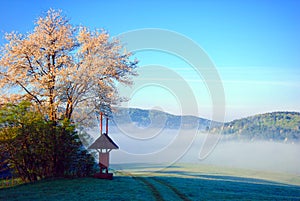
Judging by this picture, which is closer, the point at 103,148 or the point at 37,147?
the point at 37,147

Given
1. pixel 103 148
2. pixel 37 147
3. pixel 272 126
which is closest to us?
pixel 37 147

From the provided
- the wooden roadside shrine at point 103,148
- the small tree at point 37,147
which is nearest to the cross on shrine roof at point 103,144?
the wooden roadside shrine at point 103,148

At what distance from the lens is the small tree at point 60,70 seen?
21.7 m

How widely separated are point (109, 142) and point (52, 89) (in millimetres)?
5917

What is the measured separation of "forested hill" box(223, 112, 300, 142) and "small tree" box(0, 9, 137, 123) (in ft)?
202

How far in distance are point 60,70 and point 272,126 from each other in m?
72.1

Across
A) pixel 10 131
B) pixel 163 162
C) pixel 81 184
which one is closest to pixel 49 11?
pixel 10 131

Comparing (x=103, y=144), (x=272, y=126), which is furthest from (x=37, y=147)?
(x=272, y=126)

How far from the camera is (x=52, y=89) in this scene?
72.0 feet

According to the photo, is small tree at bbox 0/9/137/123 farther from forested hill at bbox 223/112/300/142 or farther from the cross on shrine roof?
forested hill at bbox 223/112/300/142

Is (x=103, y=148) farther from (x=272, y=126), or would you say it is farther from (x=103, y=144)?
(x=272, y=126)

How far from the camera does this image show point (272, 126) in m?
81.2

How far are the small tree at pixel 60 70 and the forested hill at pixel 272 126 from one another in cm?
6154

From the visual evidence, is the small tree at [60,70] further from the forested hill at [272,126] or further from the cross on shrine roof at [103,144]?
the forested hill at [272,126]
